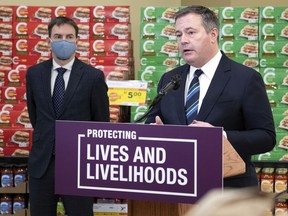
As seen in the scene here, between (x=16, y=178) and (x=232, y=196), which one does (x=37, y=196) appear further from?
(x=232, y=196)

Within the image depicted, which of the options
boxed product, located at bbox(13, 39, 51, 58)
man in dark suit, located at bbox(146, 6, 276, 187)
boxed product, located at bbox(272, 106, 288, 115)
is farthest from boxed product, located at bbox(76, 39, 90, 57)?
man in dark suit, located at bbox(146, 6, 276, 187)

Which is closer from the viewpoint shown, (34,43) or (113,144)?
(113,144)

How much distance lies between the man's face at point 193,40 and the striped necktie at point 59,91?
4.95 feet

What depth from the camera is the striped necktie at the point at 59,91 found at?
11.5ft

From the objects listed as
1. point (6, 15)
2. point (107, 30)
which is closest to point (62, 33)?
point (107, 30)

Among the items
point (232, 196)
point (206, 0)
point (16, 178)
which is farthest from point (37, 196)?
point (206, 0)

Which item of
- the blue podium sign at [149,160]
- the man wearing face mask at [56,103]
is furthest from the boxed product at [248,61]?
the blue podium sign at [149,160]

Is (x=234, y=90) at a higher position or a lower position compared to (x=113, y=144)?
higher

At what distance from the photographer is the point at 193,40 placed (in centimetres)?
212

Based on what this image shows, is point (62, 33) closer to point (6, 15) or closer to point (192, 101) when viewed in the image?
point (6, 15)

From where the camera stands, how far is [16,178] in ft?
15.8

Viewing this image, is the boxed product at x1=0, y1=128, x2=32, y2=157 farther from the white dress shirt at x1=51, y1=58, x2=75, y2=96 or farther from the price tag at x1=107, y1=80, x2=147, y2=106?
the white dress shirt at x1=51, y1=58, x2=75, y2=96

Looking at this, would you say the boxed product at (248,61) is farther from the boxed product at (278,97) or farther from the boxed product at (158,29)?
the boxed product at (158,29)

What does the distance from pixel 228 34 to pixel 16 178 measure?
2.26 meters
